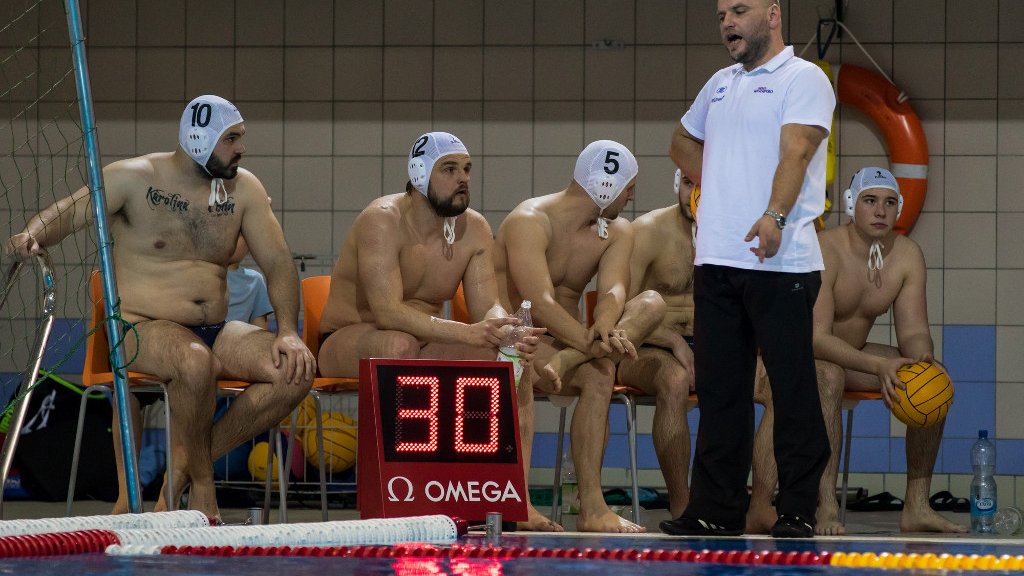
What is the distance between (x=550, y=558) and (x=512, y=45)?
5320 millimetres

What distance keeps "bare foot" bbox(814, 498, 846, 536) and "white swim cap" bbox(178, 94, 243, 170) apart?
8.63ft

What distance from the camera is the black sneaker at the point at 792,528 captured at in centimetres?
412

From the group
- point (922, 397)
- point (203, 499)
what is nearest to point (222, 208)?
point (203, 499)

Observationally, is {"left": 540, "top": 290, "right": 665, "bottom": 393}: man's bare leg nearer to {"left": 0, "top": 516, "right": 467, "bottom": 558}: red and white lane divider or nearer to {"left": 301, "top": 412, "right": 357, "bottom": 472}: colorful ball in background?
{"left": 0, "top": 516, "right": 467, "bottom": 558}: red and white lane divider

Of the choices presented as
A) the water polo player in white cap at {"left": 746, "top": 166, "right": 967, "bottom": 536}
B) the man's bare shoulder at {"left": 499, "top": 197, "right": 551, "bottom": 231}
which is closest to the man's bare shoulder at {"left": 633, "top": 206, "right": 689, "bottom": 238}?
the man's bare shoulder at {"left": 499, "top": 197, "right": 551, "bottom": 231}

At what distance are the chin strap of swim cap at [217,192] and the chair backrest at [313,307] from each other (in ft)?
2.14

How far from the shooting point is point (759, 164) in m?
4.18

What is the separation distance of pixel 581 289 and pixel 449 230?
0.62 meters

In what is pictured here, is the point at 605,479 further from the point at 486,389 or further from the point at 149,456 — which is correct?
the point at 486,389

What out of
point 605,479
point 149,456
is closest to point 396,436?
point 149,456

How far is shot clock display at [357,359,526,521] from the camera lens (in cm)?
422

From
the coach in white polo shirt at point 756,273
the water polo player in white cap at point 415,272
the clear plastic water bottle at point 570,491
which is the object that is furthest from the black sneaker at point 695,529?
the clear plastic water bottle at point 570,491

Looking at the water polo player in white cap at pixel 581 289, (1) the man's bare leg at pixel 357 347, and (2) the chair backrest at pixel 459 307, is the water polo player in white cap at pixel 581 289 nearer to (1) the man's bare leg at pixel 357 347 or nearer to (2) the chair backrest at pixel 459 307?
(2) the chair backrest at pixel 459 307

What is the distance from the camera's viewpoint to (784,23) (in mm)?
8344
